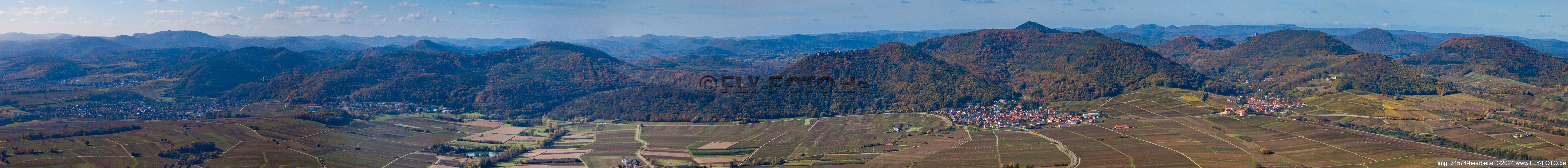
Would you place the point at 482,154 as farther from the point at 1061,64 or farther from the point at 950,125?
the point at 1061,64

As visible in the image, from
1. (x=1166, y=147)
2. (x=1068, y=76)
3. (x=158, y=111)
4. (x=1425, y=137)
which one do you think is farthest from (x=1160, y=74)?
(x=158, y=111)

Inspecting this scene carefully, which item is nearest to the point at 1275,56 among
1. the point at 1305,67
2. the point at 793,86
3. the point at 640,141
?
the point at 1305,67

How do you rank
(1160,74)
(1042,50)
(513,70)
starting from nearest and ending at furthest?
(1160,74) → (513,70) → (1042,50)

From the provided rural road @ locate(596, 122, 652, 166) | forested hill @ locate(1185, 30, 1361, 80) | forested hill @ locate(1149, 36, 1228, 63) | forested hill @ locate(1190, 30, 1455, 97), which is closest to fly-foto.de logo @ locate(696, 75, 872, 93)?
rural road @ locate(596, 122, 652, 166)

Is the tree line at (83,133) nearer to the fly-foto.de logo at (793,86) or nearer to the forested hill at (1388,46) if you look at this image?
the fly-foto.de logo at (793,86)

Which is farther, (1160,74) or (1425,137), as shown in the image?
(1160,74)

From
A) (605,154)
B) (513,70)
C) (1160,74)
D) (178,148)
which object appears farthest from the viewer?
(513,70)

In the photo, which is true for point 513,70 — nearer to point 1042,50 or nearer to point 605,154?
point 605,154
